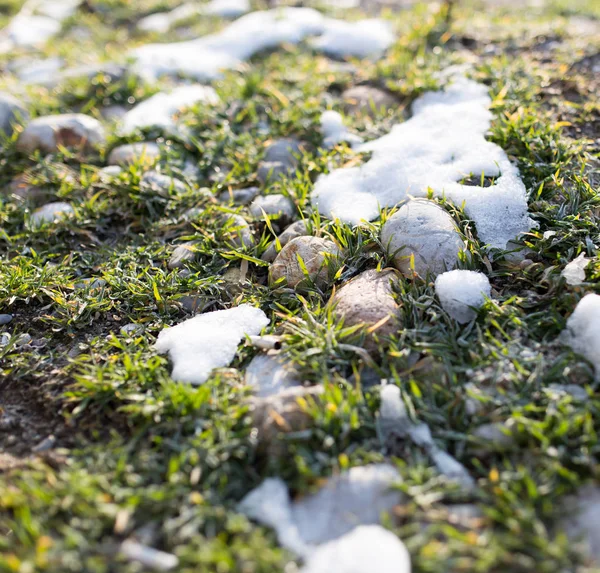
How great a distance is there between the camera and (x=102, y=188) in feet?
9.10

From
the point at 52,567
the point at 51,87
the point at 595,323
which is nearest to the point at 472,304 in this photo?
the point at 595,323

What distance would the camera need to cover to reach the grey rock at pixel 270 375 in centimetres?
179

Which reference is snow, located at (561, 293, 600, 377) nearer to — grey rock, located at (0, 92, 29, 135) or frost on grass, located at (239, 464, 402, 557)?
frost on grass, located at (239, 464, 402, 557)

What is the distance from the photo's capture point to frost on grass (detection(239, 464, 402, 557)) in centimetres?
144

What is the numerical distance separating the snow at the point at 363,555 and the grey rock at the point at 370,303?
0.63m

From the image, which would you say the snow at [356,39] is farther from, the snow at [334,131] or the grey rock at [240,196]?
the grey rock at [240,196]

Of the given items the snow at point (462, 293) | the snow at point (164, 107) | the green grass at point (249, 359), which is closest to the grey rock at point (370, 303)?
the green grass at point (249, 359)

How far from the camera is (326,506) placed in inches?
58.9

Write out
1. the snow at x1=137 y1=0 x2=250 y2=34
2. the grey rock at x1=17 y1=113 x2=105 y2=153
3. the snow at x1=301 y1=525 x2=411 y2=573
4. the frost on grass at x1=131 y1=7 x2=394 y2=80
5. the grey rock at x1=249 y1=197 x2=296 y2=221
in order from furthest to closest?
the snow at x1=137 y1=0 x2=250 y2=34 → the frost on grass at x1=131 y1=7 x2=394 y2=80 → the grey rock at x1=17 y1=113 x2=105 y2=153 → the grey rock at x1=249 y1=197 x2=296 y2=221 → the snow at x1=301 y1=525 x2=411 y2=573

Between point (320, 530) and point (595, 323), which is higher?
point (595, 323)

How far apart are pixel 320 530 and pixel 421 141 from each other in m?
1.84

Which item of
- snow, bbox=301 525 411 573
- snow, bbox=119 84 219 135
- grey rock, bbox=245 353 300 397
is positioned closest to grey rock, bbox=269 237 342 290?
grey rock, bbox=245 353 300 397

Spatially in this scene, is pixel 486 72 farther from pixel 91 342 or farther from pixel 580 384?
pixel 91 342

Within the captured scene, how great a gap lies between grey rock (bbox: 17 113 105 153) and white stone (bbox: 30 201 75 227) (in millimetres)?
460
